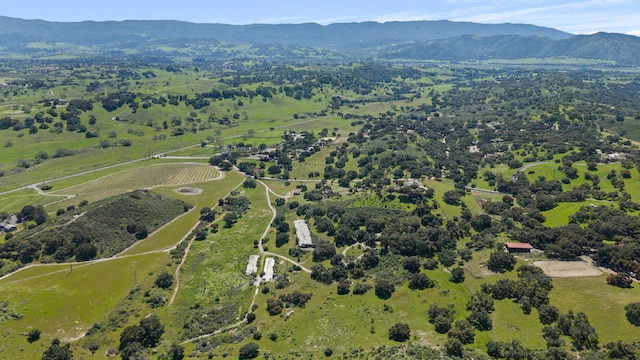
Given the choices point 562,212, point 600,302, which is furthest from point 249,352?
point 562,212

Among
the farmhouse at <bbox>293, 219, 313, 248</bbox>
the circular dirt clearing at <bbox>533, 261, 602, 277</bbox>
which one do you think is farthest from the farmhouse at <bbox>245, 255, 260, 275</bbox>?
the circular dirt clearing at <bbox>533, 261, 602, 277</bbox>

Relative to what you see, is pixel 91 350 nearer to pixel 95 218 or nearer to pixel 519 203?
pixel 95 218

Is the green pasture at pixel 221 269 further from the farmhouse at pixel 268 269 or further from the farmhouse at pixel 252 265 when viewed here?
the farmhouse at pixel 268 269

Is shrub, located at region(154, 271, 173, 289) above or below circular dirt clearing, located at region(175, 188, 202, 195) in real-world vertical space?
below

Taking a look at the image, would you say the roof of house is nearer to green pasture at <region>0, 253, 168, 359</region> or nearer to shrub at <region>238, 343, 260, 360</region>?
shrub at <region>238, 343, 260, 360</region>

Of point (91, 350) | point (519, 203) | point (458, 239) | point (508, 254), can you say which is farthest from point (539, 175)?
point (91, 350)

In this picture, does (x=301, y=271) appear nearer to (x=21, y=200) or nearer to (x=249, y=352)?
(x=249, y=352)

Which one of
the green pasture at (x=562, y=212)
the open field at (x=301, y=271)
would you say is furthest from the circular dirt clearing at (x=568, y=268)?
the green pasture at (x=562, y=212)
